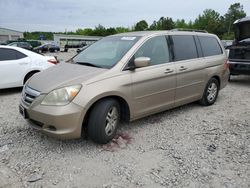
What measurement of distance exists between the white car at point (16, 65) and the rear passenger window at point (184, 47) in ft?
14.1

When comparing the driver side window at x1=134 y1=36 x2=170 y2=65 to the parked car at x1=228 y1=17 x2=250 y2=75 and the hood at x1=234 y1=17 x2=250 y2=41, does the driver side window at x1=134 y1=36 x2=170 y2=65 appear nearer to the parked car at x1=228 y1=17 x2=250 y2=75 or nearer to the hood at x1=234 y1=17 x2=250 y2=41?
the parked car at x1=228 y1=17 x2=250 y2=75

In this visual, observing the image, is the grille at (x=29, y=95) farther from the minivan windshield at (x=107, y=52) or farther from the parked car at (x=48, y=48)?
the parked car at (x=48, y=48)

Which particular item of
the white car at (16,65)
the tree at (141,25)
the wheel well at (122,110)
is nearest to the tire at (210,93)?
the wheel well at (122,110)

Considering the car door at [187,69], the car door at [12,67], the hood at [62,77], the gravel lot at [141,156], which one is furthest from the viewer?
the car door at [12,67]

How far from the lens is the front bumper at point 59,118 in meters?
3.41

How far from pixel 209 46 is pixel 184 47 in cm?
109

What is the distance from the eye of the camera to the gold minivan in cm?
350

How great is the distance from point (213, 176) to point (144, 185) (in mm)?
866

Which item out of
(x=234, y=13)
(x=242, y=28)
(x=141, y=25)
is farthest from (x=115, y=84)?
(x=234, y=13)

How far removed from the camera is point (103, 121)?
3.66m

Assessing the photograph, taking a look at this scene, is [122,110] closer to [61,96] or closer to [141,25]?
[61,96]

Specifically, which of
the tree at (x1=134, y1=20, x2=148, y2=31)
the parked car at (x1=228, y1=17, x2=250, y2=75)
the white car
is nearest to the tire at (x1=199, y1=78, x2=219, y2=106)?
the parked car at (x1=228, y1=17, x2=250, y2=75)

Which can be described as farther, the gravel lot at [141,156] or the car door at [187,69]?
the car door at [187,69]

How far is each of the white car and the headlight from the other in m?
4.03
